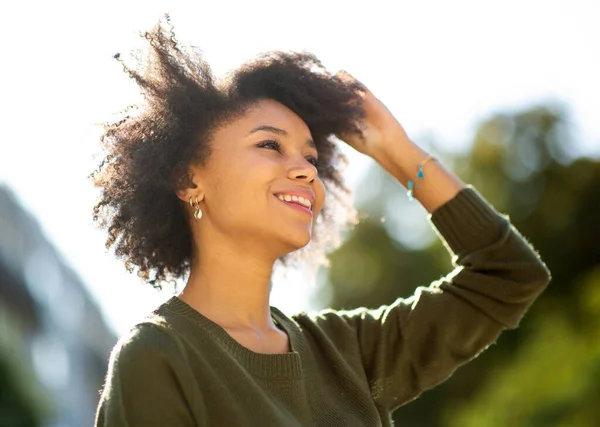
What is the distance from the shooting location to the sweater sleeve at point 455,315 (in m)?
3.79

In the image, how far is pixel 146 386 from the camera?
294cm

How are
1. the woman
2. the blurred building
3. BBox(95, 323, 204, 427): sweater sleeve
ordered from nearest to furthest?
BBox(95, 323, 204, 427): sweater sleeve < the woman < the blurred building

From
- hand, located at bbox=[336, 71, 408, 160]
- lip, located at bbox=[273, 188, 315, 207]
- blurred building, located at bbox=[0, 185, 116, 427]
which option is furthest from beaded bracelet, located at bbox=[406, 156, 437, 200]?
blurred building, located at bbox=[0, 185, 116, 427]

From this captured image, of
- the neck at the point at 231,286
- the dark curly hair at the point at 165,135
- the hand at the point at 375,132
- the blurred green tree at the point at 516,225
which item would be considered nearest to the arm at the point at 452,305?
the hand at the point at 375,132

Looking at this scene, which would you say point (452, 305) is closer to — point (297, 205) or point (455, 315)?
point (455, 315)

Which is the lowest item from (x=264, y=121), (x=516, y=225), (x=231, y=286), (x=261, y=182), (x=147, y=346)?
(x=147, y=346)

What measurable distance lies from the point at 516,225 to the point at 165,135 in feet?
71.7

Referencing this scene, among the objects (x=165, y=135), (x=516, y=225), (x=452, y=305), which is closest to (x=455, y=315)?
(x=452, y=305)

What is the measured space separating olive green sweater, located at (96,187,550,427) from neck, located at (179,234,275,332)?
147 millimetres

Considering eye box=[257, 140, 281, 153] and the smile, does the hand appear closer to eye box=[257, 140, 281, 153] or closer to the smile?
eye box=[257, 140, 281, 153]

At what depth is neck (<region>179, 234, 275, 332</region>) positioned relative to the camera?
349 centimetres

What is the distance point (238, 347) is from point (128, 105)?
39.5 inches

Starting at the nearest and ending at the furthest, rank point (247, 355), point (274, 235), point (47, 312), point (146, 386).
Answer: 1. point (146, 386)
2. point (247, 355)
3. point (274, 235)
4. point (47, 312)

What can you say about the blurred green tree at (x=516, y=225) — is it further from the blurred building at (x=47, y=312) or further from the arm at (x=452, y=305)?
the arm at (x=452, y=305)
